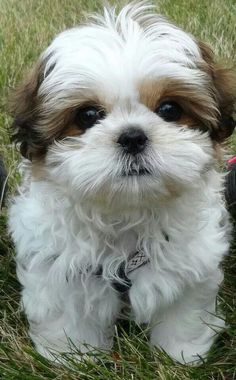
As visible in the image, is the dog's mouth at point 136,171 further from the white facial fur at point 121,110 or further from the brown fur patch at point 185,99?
the brown fur patch at point 185,99

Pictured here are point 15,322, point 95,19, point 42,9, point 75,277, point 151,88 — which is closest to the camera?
point 151,88

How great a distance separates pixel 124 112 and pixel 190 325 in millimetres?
1049

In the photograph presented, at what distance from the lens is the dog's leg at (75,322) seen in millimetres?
3043

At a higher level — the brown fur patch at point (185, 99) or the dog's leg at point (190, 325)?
the brown fur patch at point (185, 99)

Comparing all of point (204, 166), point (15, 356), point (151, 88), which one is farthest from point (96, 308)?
point (151, 88)

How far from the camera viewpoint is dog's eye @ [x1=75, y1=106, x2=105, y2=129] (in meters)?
2.60

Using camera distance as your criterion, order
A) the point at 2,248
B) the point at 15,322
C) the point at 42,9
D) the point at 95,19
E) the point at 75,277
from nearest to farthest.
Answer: the point at 95,19, the point at 75,277, the point at 15,322, the point at 2,248, the point at 42,9

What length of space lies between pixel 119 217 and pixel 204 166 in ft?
1.36

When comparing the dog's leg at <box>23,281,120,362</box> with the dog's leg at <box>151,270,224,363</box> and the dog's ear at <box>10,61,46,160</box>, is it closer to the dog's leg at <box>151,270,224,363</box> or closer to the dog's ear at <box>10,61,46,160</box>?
the dog's leg at <box>151,270,224,363</box>

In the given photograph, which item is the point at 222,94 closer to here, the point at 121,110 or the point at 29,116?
the point at 121,110

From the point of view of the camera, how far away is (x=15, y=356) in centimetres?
312

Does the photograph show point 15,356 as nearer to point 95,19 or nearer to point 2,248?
point 2,248

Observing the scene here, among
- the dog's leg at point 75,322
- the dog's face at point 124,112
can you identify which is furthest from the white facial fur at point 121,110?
the dog's leg at point 75,322

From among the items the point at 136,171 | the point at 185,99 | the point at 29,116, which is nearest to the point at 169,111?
the point at 185,99
